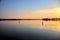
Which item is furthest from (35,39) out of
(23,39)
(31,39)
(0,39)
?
(0,39)

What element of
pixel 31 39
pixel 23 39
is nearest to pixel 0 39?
pixel 23 39

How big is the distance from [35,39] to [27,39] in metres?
0.41

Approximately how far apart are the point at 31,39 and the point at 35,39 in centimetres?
21

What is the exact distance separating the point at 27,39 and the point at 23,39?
205mm

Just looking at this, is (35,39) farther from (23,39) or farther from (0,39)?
(0,39)

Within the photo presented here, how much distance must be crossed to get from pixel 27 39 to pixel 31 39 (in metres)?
0.21

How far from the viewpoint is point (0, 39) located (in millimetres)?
4410

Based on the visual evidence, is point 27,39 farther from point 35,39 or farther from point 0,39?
point 0,39

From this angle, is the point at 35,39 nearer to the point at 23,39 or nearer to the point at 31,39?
the point at 31,39

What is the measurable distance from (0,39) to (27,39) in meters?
1.33

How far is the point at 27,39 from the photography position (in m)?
4.62

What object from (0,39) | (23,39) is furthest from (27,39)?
(0,39)

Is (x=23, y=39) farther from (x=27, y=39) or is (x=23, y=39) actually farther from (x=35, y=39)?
(x=35, y=39)
